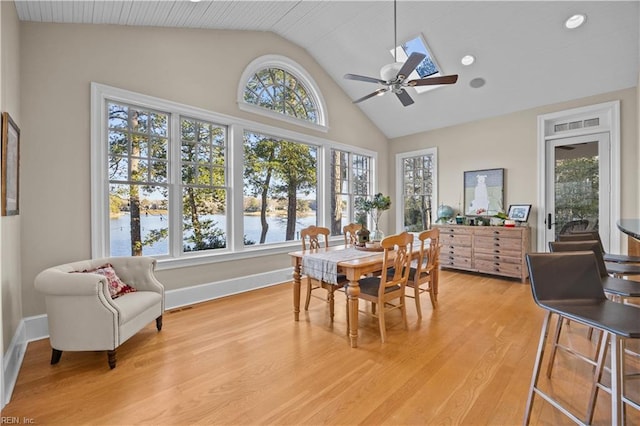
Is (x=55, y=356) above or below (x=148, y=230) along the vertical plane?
below

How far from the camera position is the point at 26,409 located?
1797mm

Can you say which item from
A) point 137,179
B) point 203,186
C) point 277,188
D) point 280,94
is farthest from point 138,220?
point 280,94

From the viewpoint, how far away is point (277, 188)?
4.84m

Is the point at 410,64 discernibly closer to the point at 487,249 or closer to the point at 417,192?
the point at 487,249

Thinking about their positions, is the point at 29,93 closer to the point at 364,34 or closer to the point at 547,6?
the point at 364,34

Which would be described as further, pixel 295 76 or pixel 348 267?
pixel 295 76

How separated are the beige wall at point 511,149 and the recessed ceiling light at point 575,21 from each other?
137 centimetres

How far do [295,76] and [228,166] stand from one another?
7.00 ft

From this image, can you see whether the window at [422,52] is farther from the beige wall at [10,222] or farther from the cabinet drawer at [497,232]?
the beige wall at [10,222]

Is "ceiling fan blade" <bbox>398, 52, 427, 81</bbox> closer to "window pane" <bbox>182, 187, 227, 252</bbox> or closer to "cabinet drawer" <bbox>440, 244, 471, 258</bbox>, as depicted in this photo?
"window pane" <bbox>182, 187, 227, 252</bbox>

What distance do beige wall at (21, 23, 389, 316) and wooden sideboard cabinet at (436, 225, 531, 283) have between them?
426cm

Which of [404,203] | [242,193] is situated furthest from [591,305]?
[404,203]

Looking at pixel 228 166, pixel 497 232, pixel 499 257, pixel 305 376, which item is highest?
pixel 228 166

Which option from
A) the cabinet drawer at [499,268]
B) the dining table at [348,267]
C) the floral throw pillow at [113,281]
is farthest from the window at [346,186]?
the floral throw pillow at [113,281]
